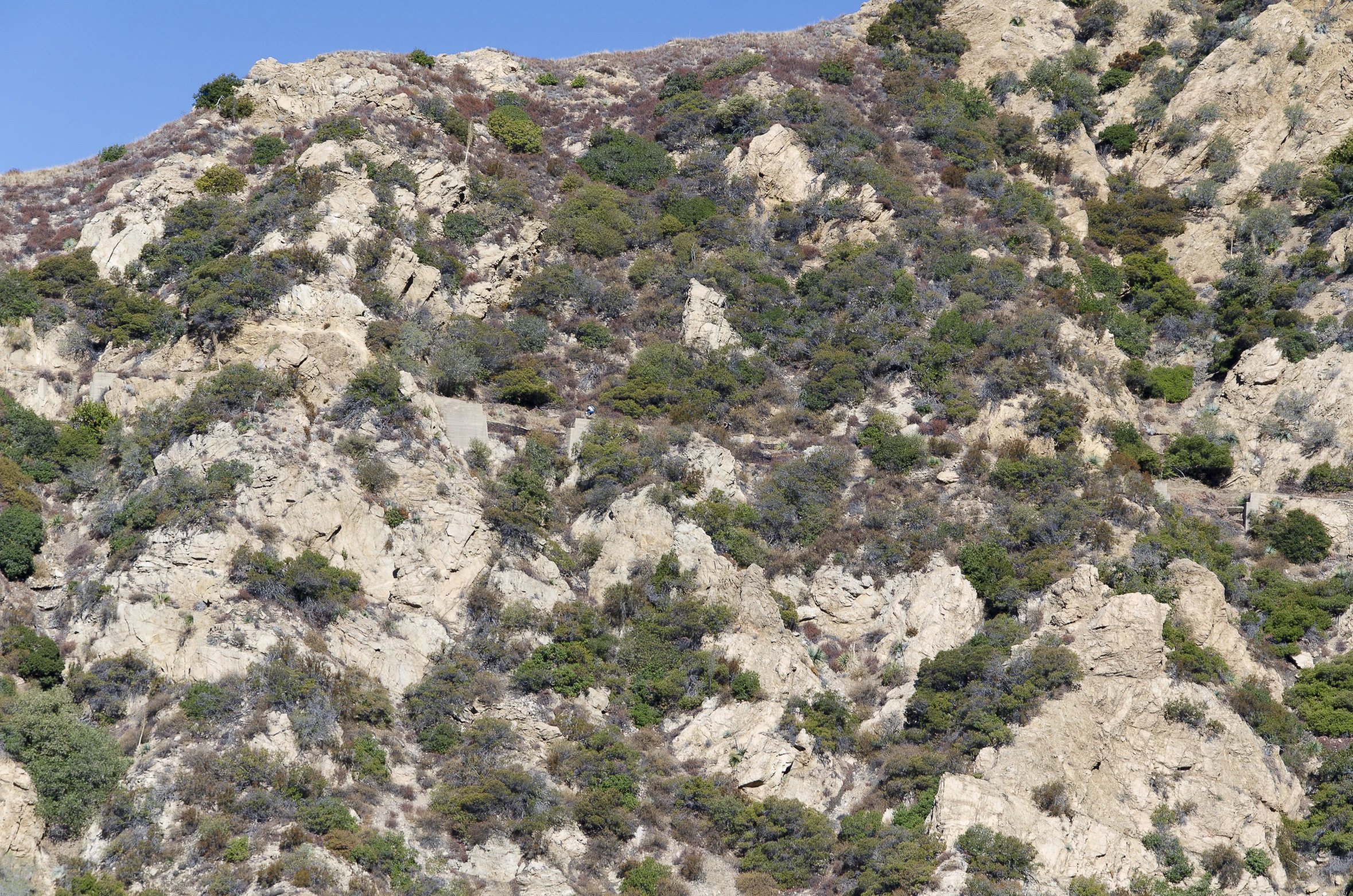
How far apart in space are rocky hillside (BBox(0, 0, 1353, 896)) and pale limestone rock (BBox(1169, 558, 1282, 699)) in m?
0.15

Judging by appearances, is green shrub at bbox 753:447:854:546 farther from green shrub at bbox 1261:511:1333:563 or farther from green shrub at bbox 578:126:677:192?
green shrub at bbox 578:126:677:192

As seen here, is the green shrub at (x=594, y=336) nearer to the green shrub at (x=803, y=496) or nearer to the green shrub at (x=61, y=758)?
the green shrub at (x=803, y=496)

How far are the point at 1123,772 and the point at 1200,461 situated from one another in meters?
17.2

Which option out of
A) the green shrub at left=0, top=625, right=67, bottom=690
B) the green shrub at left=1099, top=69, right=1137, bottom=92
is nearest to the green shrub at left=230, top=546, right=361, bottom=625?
the green shrub at left=0, top=625, right=67, bottom=690

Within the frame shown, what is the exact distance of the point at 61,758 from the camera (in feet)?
120

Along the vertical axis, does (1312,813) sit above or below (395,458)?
below

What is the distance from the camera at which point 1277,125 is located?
65562mm

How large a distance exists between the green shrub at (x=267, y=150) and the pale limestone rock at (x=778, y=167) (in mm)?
22356

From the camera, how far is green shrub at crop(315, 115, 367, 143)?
58875 mm

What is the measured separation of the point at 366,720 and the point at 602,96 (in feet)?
149

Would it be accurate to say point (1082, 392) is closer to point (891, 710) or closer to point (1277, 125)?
point (891, 710)

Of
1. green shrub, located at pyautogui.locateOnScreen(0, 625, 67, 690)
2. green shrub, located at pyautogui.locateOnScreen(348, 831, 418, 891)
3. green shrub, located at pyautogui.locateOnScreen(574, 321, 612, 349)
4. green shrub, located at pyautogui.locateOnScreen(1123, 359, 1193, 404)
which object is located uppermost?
green shrub, located at pyautogui.locateOnScreen(574, 321, 612, 349)

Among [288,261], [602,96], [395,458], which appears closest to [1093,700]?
[395,458]

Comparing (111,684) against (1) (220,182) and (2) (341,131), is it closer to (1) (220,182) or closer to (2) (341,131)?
(1) (220,182)
